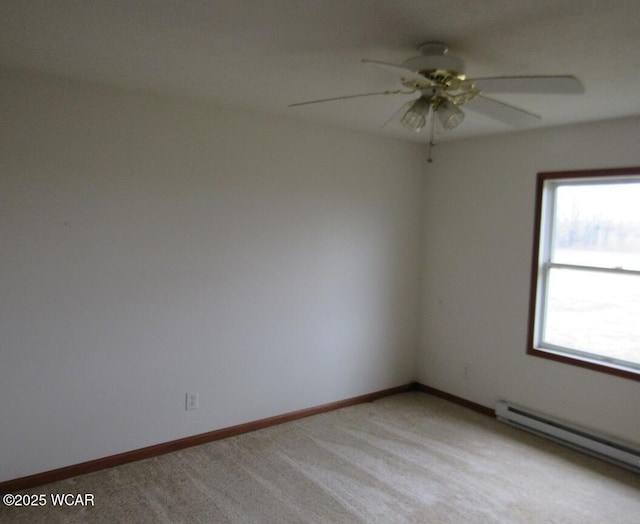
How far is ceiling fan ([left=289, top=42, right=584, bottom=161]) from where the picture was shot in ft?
5.99

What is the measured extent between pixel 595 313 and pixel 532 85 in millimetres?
2313

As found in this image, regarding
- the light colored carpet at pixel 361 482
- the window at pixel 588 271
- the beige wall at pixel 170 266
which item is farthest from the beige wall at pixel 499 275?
the beige wall at pixel 170 266

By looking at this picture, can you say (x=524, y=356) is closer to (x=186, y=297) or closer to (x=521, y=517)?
(x=521, y=517)

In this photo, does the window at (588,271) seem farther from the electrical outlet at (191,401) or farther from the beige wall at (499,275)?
the electrical outlet at (191,401)

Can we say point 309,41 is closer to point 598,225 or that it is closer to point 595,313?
point 598,225

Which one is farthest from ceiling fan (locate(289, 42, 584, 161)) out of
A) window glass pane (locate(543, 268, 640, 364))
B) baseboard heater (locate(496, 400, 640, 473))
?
baseboard heater (locate(496, 400, 640, 473))

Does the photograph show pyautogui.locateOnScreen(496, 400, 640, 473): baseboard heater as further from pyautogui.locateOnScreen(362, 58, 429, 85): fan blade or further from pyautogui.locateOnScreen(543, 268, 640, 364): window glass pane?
pyautogui.locateOnScreen(362, 58, 429, 85): fan blade

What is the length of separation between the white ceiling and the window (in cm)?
80

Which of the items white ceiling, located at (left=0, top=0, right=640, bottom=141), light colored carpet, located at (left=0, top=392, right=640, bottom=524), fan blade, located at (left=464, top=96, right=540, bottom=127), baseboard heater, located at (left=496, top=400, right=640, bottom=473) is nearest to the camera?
white ceiling, located at (left=0, top=0, right=640, bottom=141)

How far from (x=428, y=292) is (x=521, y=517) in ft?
7.43

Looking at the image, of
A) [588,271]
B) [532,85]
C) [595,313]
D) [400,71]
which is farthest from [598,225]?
[400,71]

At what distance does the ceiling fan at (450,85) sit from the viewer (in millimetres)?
1827

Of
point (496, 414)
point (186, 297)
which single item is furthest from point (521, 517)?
point (186, 297)

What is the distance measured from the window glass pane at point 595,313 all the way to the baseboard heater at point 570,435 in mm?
588
